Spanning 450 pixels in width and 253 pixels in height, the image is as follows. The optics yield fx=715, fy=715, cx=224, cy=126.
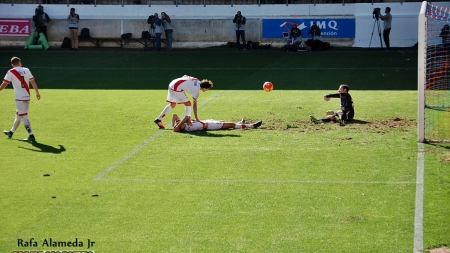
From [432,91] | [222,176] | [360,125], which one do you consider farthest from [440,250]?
[432,91]

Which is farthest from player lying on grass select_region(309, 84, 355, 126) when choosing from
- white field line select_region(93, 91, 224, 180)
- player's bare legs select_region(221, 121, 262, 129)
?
white field line select_region(93, 91, 224, 180)

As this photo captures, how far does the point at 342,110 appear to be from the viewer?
17906mm

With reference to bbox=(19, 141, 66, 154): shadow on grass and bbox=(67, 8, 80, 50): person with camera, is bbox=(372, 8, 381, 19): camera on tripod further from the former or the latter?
bbox=(19, 141, 66, 154): shadow on grass

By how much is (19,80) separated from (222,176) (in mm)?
5684

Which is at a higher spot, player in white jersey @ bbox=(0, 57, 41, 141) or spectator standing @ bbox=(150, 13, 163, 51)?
spectator standing @ bbox=(150, 13, 163, 51)

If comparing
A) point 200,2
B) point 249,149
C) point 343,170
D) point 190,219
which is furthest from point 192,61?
point 190,219

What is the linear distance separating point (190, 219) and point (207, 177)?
2.46 metres

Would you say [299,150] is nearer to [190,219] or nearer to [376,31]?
[190,219]

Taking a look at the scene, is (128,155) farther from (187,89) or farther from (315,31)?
(315,31)

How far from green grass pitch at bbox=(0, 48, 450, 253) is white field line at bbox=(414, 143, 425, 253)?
9 centimetres

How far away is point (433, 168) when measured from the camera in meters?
13.3

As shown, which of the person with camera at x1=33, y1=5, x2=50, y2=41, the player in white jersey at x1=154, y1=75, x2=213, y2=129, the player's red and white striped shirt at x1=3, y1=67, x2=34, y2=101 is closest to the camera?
the player's red and white striped shirt at x1=3, y1=67, x2=34, y2=101

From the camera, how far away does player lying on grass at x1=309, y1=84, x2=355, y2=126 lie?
1759 centimetres

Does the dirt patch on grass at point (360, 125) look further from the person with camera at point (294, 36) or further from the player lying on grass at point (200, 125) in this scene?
the person with camera at point (294, 36)
